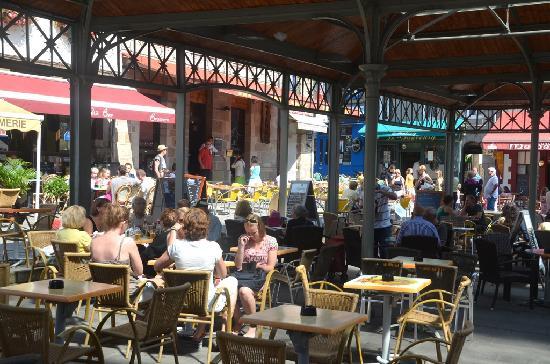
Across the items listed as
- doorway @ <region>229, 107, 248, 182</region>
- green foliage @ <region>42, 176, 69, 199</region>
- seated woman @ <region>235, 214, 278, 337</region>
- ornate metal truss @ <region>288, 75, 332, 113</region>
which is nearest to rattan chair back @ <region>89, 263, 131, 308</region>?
seated woman @ <region>235, 214, 278, 337</region>

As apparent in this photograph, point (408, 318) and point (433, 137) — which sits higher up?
point (433, 137)

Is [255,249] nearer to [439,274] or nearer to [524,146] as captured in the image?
[439,274]

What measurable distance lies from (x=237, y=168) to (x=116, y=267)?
58.9ft

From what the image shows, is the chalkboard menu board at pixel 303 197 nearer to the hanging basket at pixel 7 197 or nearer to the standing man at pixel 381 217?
the standing man at pixel 381 217

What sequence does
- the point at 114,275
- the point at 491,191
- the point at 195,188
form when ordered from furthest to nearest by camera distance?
the point at 491,191, the point at 195,188, the point at 114,275

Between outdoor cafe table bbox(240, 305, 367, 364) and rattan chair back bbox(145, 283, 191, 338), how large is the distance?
30.9 inches

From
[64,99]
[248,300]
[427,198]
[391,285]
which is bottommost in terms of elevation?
[248,300]

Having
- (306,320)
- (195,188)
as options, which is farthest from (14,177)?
(306,320)

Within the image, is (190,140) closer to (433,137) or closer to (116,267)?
(433,137)

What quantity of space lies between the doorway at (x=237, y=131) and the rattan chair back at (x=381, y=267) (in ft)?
62.5

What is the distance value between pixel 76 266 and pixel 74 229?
3.87 feet

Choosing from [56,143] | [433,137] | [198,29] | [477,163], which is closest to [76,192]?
[198,29]

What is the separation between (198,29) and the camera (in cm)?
1132

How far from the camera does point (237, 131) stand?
88.1 ft
